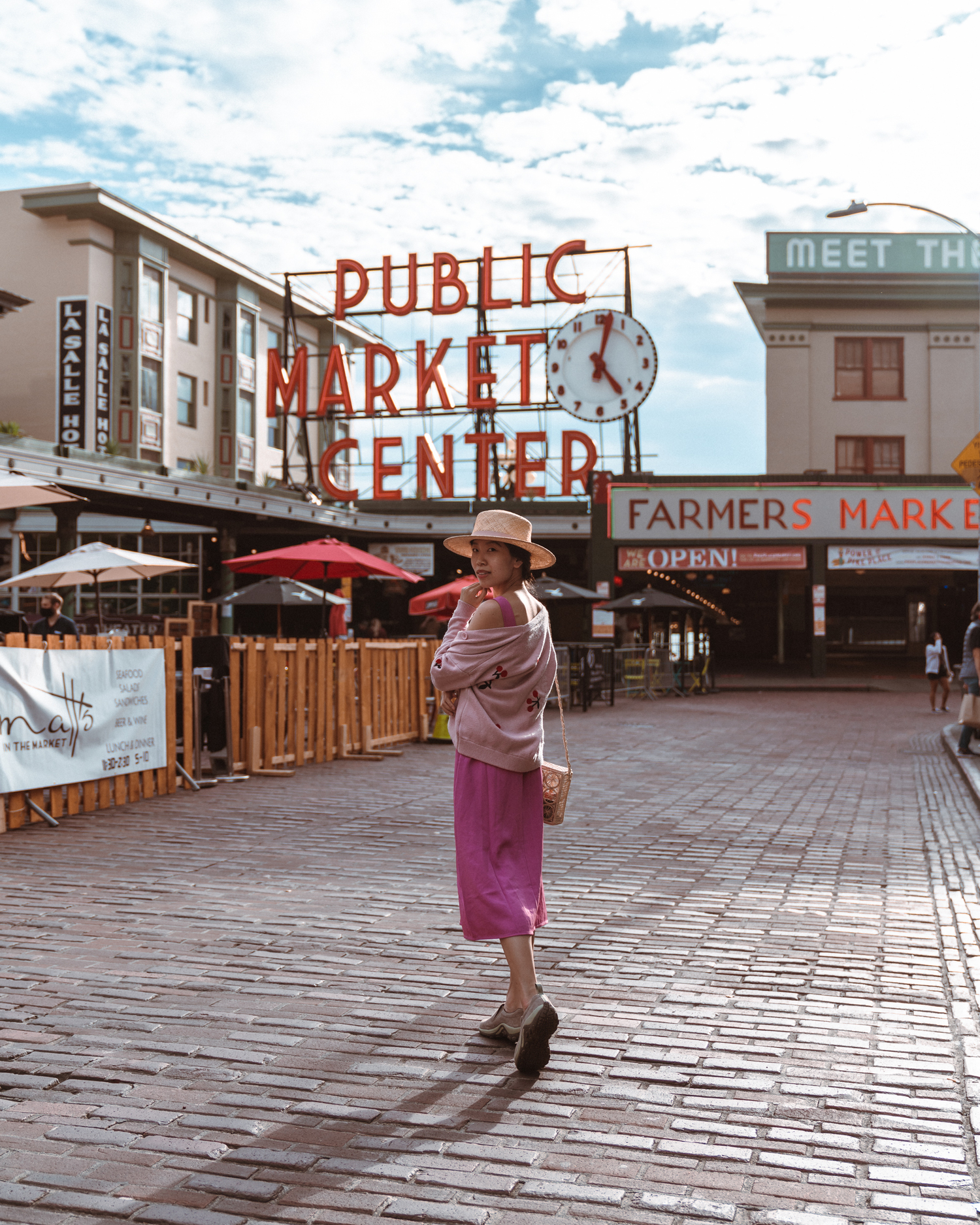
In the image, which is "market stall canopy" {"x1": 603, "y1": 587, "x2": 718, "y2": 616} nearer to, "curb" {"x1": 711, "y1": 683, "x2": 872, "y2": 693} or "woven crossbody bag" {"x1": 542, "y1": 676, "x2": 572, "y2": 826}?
"curb" {"x1": 711, "y1": 683, "x2": 872, "y2": 693}

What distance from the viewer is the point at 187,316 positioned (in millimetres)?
40906

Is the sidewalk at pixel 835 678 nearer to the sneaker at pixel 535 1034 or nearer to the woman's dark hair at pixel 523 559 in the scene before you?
the woman's dark hair at pixel 523 559

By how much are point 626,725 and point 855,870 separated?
36.2 feet

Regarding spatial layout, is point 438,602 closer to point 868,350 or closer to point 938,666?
point 938,666

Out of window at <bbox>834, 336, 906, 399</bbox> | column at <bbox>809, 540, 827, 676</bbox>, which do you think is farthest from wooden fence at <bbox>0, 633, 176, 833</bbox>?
window at <bbox>834, 336, 906, 399</bbox>

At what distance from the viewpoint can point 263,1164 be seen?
3.24 m

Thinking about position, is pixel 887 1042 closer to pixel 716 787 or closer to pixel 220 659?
pixel 716 787

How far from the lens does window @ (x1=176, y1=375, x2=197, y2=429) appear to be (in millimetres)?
40562

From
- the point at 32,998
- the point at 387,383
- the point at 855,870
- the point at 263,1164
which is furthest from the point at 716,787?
the point at 387,383

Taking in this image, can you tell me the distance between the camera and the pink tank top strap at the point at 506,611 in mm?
4152

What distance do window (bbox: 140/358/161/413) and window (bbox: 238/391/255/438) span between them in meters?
4.34

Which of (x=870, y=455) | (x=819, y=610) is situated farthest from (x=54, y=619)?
(x=870, y=455)

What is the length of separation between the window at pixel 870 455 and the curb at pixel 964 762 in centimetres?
2030

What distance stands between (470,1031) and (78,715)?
19.8ft
